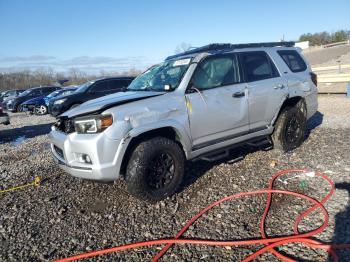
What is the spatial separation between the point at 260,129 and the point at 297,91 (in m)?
1.14

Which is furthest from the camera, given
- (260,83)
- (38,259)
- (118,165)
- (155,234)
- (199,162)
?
(199,162)

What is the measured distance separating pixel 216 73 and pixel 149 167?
1745mm

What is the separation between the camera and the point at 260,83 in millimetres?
4902

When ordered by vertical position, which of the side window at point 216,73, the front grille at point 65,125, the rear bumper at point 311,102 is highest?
the side window at point 216,73

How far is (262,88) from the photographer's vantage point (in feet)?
16.0

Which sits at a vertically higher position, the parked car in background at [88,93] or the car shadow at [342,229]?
the parked car in background at [88,93]

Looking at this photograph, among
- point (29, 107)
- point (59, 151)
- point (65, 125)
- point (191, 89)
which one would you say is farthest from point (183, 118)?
point (29, 107)

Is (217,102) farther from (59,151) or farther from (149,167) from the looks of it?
(59,151)

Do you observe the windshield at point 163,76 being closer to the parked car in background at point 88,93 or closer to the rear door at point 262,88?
the rear door at point 262,88

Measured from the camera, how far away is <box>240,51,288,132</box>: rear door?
479 centimetres

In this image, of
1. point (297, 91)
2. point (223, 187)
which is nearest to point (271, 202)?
point (223, 187)

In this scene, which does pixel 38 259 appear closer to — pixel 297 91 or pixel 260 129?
pixel 260 129

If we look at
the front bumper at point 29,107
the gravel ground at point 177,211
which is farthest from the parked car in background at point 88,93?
the gravel ground at point 177,211

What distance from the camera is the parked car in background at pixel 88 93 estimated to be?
475 inches
